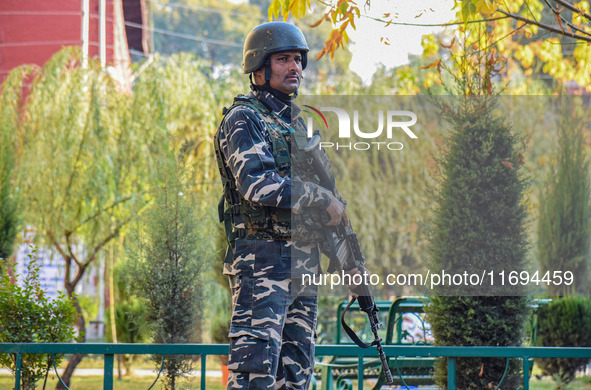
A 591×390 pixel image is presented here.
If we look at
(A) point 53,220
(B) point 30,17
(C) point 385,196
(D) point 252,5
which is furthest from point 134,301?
(D) point 252,5

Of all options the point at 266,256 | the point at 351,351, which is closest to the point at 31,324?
the point at 351,351

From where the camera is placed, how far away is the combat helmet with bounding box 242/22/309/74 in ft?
9.73

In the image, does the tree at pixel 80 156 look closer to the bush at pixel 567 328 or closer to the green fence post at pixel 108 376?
the green fence post at pixel 108 376

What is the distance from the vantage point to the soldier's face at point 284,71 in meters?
3.01

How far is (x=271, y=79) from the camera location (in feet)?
9.91

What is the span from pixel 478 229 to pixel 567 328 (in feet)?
14.8

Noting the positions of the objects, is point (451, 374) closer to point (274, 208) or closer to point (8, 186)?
point (274, 208)

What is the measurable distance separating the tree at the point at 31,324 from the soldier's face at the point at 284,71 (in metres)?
2.35

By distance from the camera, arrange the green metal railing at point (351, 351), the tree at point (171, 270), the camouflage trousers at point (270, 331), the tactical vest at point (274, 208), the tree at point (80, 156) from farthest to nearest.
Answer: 1. the tree at point (80, 156)
2. the tree at point (171, 270)
3. the green metal railing at point (351, 351)
4. the tactical vest at point (274, 208)
5. the camouflage trousers at point (270, 331)

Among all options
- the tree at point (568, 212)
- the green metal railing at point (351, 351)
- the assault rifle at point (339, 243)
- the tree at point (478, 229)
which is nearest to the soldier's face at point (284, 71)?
the assault rifle at point (339, 243)

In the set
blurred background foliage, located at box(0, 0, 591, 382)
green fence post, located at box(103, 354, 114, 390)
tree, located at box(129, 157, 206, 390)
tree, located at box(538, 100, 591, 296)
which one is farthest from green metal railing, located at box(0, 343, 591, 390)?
tree, located at box(538, 100, 591, 296)

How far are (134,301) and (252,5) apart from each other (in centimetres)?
3664

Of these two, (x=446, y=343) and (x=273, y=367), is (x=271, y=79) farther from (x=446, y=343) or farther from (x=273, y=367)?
(x=446, y=343)

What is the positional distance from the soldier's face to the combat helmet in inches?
1.6
